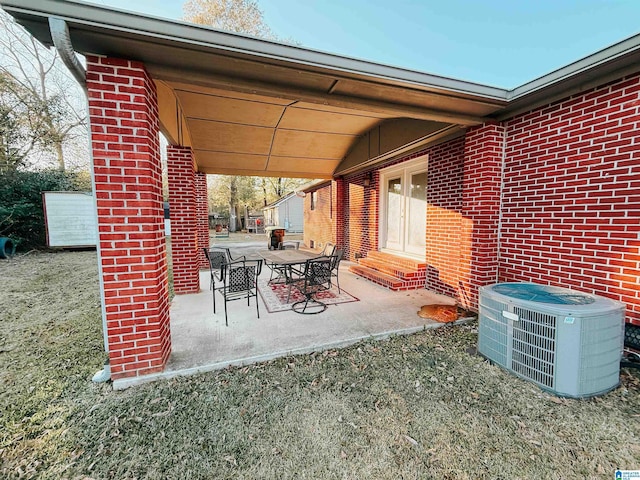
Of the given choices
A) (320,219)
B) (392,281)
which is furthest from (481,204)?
(320,219)

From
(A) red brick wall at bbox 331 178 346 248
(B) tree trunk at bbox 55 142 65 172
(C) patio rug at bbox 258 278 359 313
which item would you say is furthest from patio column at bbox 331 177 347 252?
(B) tree trunk at bbox 55 142 65 172

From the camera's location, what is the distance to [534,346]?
2.36 m

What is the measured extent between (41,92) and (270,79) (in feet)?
51.8

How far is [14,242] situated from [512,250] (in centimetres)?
1486

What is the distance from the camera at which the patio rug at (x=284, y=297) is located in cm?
431

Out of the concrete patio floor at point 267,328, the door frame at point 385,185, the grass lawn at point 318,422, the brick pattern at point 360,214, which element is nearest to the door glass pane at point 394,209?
the door frame at point 385,185

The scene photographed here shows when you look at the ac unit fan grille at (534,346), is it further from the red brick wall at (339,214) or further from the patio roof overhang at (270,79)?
the red brick wall at (339,214)

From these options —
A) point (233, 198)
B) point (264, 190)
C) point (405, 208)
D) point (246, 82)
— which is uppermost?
point (264, 190)

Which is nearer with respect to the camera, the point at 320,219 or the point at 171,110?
the point at 171,110

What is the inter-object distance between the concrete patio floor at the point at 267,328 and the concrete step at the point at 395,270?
47 cm

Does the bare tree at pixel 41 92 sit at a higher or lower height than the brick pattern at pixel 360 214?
higher

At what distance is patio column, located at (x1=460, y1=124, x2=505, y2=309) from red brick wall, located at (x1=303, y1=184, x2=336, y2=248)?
17.5 ft

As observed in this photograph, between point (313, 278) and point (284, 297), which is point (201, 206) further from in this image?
point (313, 278)

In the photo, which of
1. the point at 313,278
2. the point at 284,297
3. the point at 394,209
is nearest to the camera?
the point at 313,278
